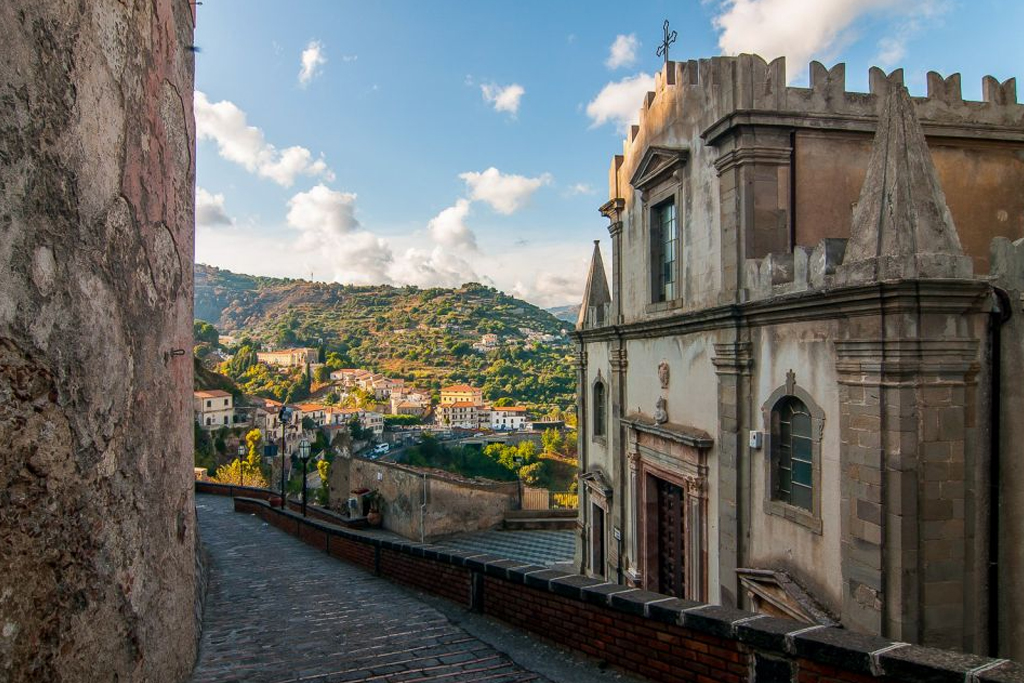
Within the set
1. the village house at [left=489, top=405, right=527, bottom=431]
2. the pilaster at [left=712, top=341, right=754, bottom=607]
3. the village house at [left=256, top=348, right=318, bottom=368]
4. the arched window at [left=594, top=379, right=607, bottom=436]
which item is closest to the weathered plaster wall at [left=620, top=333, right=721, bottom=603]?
the pilaster at [left=712, top=341, right=754, bottom=607]

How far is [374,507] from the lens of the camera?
18562 mm

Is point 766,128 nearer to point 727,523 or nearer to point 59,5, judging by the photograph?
point 727,523

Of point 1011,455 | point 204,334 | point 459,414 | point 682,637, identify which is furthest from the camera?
point 204,334

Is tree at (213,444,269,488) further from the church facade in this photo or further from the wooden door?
the church facade

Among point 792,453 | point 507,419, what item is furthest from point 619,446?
point 507,419

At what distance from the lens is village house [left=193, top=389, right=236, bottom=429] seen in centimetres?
7199

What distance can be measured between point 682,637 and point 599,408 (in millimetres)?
10398

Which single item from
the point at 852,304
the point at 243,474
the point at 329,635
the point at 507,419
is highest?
the point at 852,304

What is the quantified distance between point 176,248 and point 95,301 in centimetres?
116

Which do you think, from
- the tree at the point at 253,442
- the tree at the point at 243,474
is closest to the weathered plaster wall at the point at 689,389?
the tree at the point at 243,474

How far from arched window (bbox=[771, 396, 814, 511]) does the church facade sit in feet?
0.10

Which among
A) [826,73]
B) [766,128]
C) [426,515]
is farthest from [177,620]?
[426,515]

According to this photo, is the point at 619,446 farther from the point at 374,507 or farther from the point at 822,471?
the point at 374,507

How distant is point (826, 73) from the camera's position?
8305 mm
